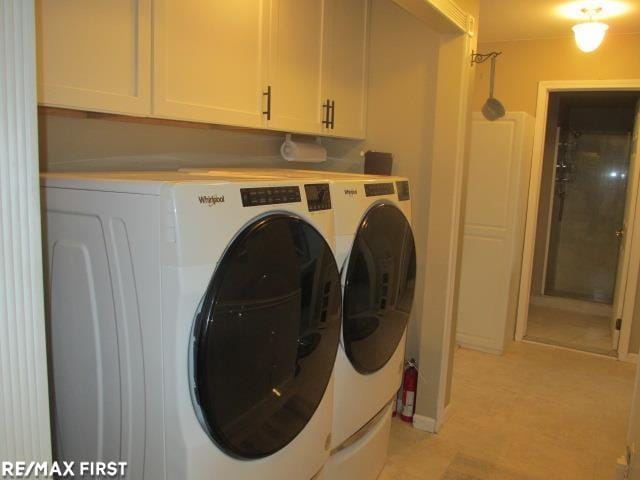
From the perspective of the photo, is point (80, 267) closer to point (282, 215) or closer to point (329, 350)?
point (282, 215)

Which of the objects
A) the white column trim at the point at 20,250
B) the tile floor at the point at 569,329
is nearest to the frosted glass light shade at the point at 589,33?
the tile floor at the point at 569,329

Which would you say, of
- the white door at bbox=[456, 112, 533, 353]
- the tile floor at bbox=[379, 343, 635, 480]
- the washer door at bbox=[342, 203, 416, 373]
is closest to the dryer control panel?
the washer door at bbox=[342, 203, 416, 373]

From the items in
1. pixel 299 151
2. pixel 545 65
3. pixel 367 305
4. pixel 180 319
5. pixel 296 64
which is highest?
pixel 545 65

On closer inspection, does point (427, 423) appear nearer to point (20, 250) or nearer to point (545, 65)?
point (20, 250)

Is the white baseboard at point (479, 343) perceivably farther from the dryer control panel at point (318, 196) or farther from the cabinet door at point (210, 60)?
the dryer control panel at point (318, 196)

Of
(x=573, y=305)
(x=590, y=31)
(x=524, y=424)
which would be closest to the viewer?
(x=524, y=424)

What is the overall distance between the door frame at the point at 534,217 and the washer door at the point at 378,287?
96.4 inches

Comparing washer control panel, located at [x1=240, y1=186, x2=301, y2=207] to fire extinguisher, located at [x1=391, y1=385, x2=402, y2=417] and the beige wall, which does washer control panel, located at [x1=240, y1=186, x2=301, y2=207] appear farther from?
the beige wall

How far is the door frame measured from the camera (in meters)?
3.83

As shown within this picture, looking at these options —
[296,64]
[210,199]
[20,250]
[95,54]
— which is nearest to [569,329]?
[296,64]

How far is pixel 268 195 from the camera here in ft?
4.38

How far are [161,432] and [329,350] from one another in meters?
0.60

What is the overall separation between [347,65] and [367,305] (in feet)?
4.59

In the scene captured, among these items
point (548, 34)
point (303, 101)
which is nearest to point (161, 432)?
point (303, 101)
